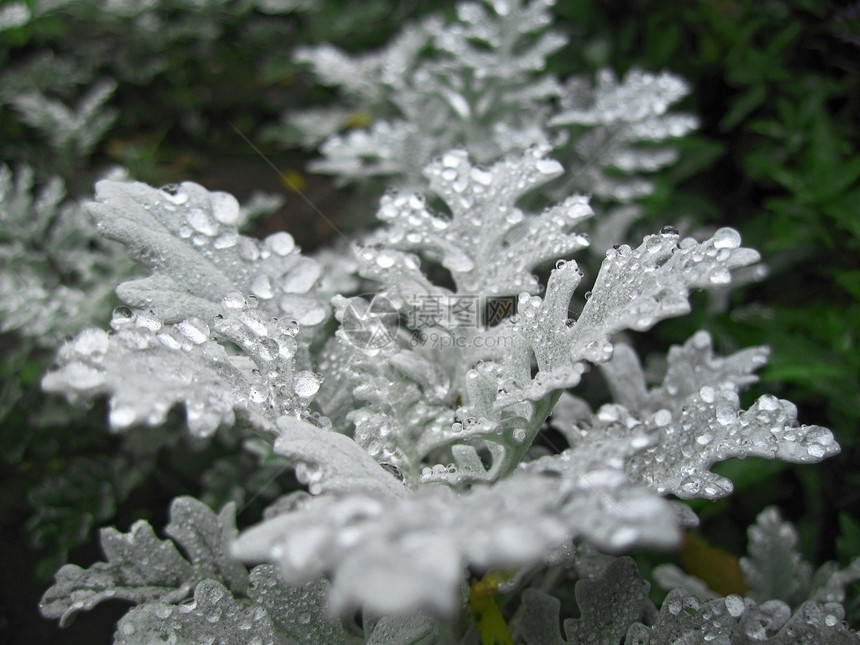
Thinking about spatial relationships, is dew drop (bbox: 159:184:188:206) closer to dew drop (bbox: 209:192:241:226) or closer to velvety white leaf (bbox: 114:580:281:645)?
dew drop (bbox: 209:192:241:226)

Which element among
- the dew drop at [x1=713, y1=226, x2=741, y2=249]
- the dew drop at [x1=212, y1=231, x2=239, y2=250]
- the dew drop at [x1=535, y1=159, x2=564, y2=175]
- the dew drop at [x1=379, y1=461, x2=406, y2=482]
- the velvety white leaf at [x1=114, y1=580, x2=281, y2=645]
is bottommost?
the velvety white leaf at [x1=114, y1=580, x2=281, y2=645]

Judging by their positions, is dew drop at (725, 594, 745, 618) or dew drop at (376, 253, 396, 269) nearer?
dew drop at (725, 594, 745, 618)

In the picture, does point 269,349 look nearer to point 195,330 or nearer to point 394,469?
point 195,330

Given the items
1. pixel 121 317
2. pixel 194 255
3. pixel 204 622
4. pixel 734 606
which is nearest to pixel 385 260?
pixel 194 255

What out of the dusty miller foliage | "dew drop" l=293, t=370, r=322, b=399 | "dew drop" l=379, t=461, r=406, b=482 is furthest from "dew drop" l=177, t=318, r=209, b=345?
"dew drop" l=379, t=461, r=406, b=482

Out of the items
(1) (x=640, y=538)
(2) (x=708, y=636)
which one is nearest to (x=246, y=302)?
(1) (x=640, y=538)

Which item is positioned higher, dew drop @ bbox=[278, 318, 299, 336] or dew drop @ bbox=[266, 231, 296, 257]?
dew drop @ bbox=[266, 231, 296, 257]

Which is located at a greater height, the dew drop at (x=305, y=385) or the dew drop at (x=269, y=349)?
the dew drop at (x=269, y=349)

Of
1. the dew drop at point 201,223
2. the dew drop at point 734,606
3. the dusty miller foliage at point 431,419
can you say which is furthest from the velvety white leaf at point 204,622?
the dew drop at point 734,606

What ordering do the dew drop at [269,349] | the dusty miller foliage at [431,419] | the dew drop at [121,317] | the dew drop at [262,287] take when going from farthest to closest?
the dew drop at [262,287] < the dew drop at [269,349] < the dew drop at [121,317] < the dusty miller foliage at [431,419]

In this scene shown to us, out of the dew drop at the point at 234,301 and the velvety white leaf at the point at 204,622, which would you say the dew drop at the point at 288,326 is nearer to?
the dew drop at the point at 234,301
